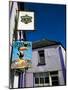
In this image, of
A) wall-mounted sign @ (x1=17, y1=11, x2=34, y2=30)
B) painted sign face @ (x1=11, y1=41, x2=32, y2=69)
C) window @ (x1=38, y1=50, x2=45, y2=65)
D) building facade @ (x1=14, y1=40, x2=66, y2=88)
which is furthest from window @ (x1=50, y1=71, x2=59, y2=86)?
wall-mounted sign @ (x1=17, y1=11, x2=34, y2=30)

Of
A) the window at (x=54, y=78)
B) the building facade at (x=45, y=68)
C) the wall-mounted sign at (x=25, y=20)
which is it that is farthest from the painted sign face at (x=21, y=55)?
the window at (x=54, y=78)

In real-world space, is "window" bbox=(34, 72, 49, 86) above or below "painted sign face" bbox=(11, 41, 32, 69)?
below

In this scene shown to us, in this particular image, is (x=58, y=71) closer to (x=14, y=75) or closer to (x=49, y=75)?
(x=49, y=75)

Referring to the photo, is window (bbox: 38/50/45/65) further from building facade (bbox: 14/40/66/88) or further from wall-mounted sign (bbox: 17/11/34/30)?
wall-mounted sign (bbox: 17/11/34/30)

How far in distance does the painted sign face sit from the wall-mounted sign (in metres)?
0.15

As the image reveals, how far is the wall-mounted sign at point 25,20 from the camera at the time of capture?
2.43m

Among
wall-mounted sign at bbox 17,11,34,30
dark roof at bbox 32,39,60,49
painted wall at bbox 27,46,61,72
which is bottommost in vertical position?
painted wall at bbox 27,46,61,72

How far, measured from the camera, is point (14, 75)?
93.8 inches

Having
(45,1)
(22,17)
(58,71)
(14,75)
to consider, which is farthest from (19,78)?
(45,1)

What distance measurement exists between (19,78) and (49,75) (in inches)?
12.2

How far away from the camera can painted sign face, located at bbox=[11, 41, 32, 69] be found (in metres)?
2.40

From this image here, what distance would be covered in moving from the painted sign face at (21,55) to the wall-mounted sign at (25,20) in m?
0.15

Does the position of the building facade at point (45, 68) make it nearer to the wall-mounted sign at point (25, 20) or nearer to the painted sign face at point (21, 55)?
the painted sign face at point (21, 55)

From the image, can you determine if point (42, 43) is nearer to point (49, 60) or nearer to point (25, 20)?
point (49, 60)
